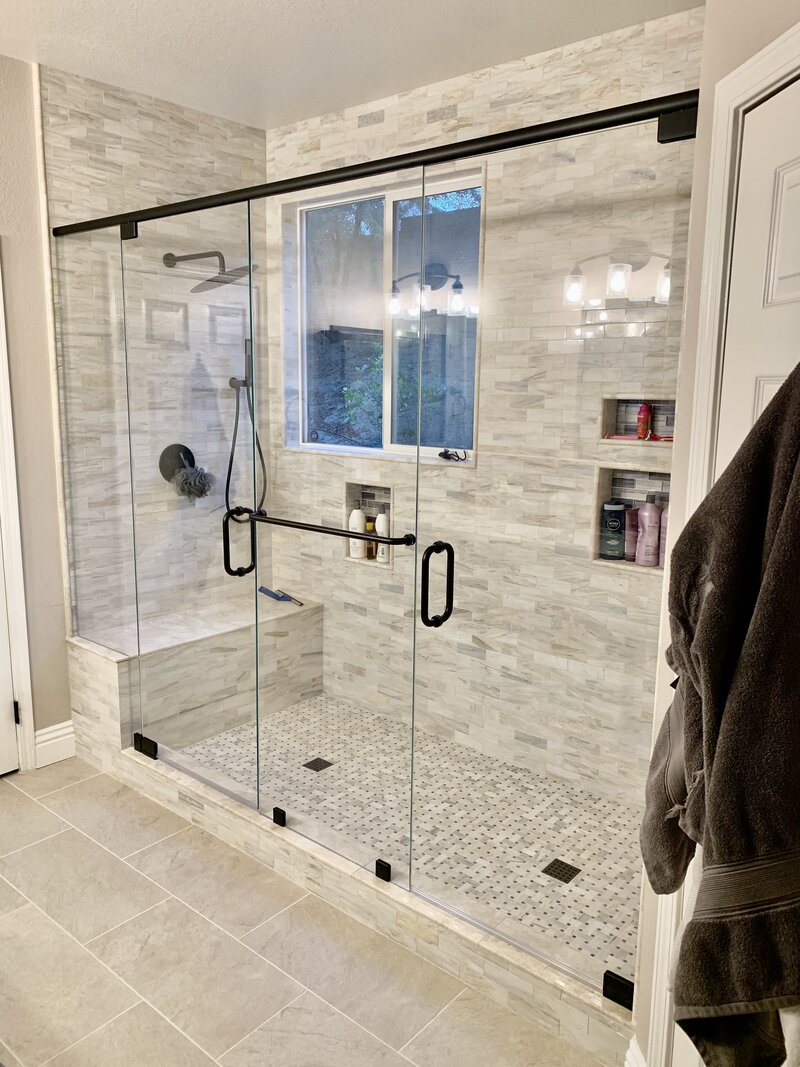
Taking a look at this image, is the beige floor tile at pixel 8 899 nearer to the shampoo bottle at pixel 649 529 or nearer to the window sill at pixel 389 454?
the window sill at pixel 389 454

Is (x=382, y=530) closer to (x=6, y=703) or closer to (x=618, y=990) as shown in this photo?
(x=618, y=990)

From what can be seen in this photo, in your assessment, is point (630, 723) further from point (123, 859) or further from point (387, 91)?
point (387, 91)

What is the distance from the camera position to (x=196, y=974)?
6.93ft

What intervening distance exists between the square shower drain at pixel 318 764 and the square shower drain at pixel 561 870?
749 millimetres

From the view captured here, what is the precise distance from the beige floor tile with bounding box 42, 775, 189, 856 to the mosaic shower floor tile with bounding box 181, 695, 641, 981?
0.32 metres

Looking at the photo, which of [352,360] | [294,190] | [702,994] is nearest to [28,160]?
[294,190]

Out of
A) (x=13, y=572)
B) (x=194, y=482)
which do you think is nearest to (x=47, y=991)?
(x=13, y=572)

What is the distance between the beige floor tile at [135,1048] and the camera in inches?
72.2

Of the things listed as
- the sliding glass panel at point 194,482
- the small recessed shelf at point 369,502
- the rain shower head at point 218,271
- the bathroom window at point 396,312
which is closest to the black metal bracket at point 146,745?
the sliding glass panel at point 194,482

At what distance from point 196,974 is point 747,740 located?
1.79m

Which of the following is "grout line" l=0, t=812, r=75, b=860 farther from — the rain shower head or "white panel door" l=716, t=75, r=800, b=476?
"white panel door" l=716, t=75, r=800, b=476

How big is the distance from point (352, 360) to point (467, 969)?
1.67 metres

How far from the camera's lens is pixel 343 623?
8.25 feet

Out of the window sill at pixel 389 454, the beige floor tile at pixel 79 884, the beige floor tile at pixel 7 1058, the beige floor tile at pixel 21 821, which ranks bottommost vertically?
the beige floor tile at pixel 7 1058
